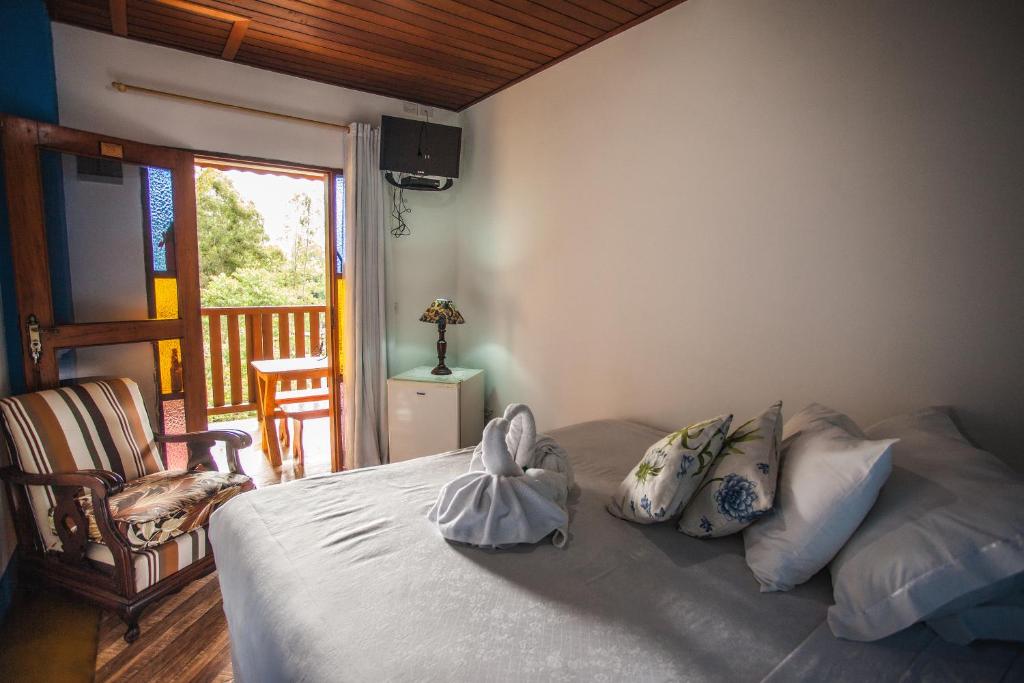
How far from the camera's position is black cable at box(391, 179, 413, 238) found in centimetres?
362

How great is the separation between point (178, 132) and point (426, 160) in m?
1.40

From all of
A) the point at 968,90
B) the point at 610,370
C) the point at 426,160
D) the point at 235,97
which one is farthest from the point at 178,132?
the point at 968,90

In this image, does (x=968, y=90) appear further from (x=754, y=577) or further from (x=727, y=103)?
(x=754, y=577)

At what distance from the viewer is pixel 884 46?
164 centimetres

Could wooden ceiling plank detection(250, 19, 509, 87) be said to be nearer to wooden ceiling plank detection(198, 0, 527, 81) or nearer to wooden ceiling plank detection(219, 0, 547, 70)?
wooden ceiling plank detection(198, 0, 527, 81)

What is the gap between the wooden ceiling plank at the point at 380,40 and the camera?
242 cm

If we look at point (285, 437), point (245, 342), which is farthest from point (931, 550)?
point (245, 342)

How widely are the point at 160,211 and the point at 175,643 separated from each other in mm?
2081

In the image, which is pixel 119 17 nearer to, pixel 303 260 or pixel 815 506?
pixel 815 506

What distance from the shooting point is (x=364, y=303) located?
346cm

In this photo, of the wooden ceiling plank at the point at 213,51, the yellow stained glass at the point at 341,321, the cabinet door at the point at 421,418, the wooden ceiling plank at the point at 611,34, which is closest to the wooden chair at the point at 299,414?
the yellow stained glass at the point at 341,321

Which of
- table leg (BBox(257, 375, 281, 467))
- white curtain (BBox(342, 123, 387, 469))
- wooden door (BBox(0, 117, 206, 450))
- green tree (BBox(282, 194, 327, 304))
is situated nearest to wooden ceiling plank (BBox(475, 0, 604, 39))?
white curtain (BBox(342, 123, 387, 469))

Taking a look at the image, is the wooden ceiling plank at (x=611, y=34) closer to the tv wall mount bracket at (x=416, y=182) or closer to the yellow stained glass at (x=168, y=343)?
the tv wall mount bracket at (x=416, y=182)

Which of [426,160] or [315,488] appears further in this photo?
[426,160]
